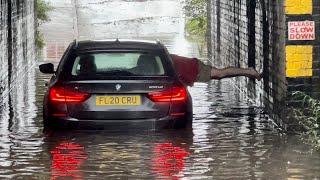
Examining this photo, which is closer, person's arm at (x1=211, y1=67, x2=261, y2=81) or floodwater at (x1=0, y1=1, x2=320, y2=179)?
floodwater at (x1=0, y1=1, x2=320, y2=179)

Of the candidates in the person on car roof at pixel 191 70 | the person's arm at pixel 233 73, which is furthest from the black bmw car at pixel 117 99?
the person's arm at pixel 233 73

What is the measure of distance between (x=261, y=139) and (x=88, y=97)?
2.28 metres

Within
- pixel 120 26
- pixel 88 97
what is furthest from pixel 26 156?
pixel 120 26

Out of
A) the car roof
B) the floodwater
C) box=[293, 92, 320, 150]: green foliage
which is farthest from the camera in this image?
the car roof

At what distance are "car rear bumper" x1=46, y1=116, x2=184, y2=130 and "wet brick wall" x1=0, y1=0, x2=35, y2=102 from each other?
17.5 feet

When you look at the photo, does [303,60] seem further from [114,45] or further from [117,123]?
[117,123]

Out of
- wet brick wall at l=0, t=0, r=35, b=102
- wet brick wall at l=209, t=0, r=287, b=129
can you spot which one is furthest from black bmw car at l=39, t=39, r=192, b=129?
wet brick wall at l=0, t=0, r=35, b=102

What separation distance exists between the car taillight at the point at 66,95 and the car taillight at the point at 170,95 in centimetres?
83

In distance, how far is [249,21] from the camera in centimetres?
1778

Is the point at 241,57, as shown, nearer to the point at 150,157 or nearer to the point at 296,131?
the point at 296,131

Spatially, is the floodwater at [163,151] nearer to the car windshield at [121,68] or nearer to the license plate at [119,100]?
the license plate at [119,100]

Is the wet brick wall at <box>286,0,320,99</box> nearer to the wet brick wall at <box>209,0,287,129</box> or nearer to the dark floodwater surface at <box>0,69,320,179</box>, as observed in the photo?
the wet brick wall at <box>209,0,287,129</box>

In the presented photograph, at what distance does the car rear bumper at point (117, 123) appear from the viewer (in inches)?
476

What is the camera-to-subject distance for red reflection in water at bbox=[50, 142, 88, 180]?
9758 mm
